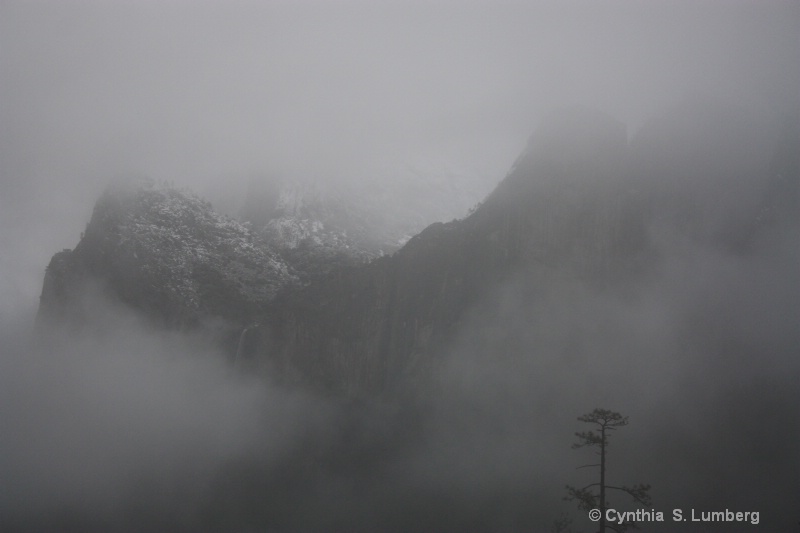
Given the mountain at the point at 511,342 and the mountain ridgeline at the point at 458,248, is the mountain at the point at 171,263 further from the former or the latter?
the mountain at the point at 511,342

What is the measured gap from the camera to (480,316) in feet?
382

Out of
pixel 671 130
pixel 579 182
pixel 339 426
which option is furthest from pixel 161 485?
pixel 671 130

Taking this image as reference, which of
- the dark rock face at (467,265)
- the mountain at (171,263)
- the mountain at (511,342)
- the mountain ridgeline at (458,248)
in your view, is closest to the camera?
the mountain at (511,342)

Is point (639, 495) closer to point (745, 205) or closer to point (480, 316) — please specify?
point (480, 316)

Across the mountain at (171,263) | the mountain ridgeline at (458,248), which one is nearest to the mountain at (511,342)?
the mountain ridgeline at (458,248)

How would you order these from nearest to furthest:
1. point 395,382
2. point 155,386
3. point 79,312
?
point 395,382 < point 155,386 < point 79,312

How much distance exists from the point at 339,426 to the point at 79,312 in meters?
63.8

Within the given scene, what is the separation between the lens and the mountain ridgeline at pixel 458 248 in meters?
112

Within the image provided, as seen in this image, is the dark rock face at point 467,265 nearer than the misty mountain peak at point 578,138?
Yes

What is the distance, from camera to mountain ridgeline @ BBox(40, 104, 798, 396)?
111750mm

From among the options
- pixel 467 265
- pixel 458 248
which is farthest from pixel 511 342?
pixel 458 248

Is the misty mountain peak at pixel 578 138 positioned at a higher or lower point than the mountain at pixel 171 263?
higher

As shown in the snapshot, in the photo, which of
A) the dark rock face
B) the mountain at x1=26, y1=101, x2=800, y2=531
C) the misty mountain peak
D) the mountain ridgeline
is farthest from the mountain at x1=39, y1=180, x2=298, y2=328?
the misty mountain peak

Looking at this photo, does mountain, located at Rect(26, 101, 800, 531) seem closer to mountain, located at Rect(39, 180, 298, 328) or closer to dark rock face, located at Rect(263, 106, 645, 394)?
dark rock face, located at Rect(263, 106, 645, 394)
